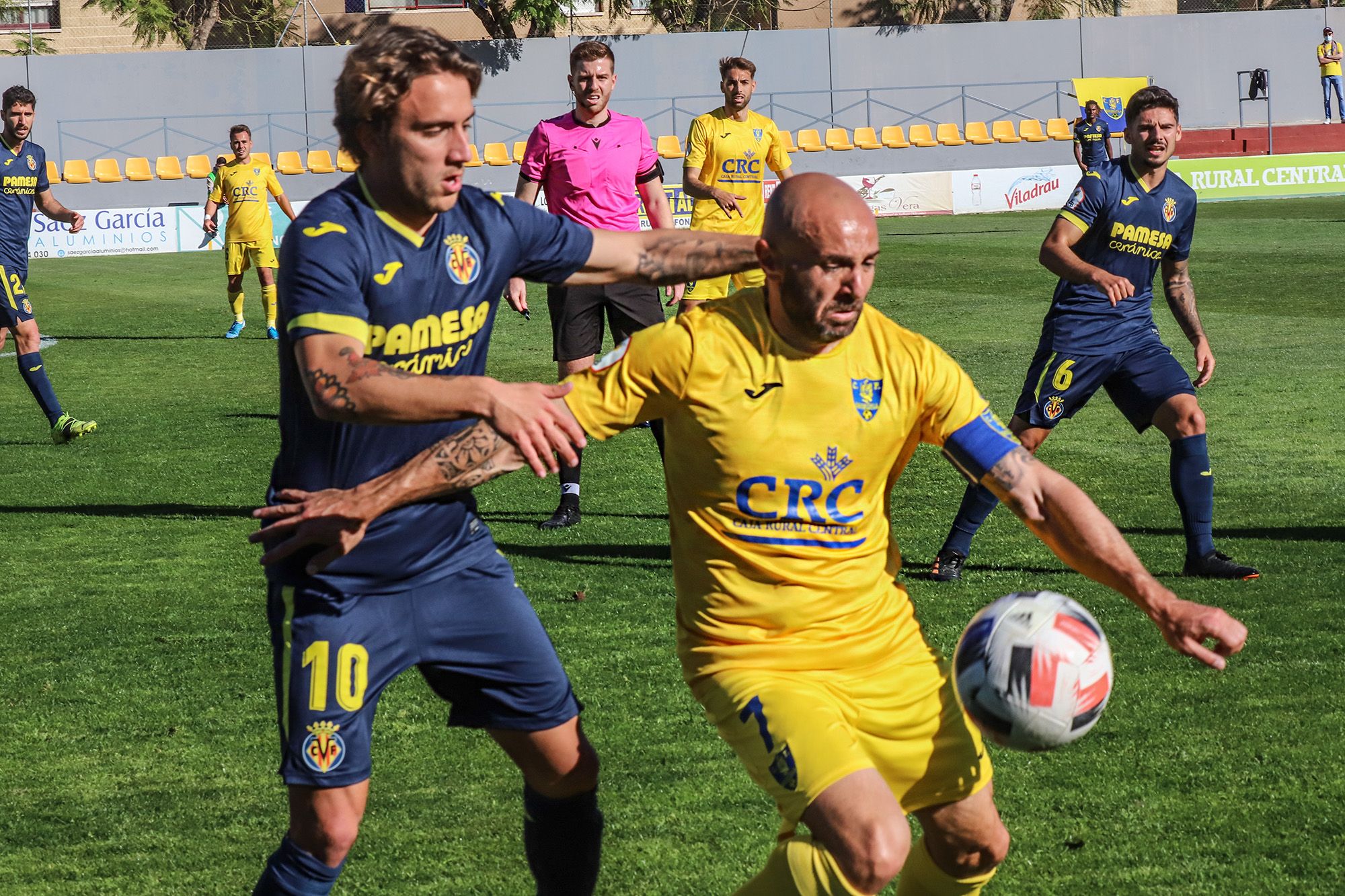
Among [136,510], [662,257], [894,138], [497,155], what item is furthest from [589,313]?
[894,138]

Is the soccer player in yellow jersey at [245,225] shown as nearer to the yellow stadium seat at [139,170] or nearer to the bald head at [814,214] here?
the bald head at [814,214]

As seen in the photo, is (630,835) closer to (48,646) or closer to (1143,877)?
(1143,877)

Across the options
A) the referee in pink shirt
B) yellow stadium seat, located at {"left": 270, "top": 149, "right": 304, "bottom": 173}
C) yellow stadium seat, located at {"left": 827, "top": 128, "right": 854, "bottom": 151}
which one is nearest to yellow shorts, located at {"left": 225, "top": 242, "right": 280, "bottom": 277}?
the referee in pink shirt

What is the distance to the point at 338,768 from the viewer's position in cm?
342

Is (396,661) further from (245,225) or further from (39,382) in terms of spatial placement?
(245,225)

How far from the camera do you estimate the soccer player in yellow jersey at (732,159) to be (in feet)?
39.8

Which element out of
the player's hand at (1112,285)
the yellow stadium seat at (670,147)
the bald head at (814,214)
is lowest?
the player's hand at (1112,285)

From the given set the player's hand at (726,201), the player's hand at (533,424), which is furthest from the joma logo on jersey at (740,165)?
the player's hand at (533,424)

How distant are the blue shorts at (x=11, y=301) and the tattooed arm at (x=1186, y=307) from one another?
27.9 ft

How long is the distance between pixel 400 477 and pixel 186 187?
1397 inches

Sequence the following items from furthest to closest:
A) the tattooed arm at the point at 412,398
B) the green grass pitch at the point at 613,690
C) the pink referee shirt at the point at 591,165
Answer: the pink referee shirt at the point at 591,165 < the green grass pitch at the point at 613,690 < the tattooed arm at the point at 412,398

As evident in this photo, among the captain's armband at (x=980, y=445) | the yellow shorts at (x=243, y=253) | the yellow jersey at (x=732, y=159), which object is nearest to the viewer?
the captain's armband at (x=980, y=445)

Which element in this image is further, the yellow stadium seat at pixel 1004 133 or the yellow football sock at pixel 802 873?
the yellow stadium seat at pixel 1004 133

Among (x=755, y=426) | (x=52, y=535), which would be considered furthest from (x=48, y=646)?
(x=755, y=426)
